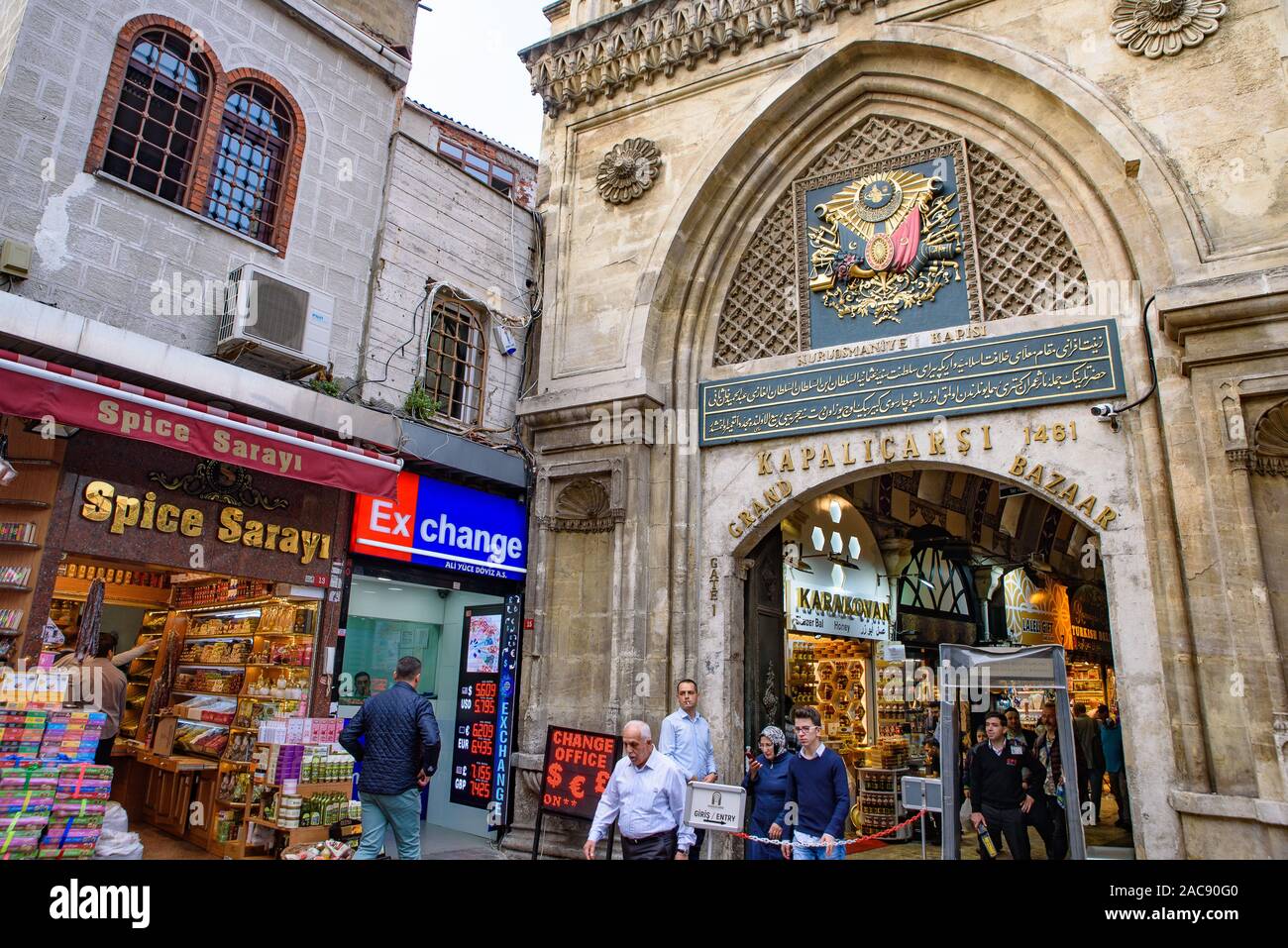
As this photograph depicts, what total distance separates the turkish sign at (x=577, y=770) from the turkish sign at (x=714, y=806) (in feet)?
6.32

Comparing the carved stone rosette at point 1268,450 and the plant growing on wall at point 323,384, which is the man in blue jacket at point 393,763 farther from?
the carved stone rosette at point 1268,450

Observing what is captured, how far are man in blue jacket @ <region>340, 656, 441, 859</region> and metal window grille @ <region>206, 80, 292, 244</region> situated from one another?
5.02 metres

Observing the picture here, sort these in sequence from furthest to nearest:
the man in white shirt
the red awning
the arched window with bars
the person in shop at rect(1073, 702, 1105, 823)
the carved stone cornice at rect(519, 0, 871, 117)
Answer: the person in shop at rect(1073, 702, 1105, 823)
the carved stone cornice at rect(519, 0, 871, 117)
the arched window with bars
the red awning
the man in white shirt

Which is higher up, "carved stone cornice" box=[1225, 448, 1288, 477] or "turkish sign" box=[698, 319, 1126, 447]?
"turkish sign" box=[698, 319, 1126, 447]

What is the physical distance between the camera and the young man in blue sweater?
16.1 ft

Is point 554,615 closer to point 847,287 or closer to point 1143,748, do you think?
point 847,287

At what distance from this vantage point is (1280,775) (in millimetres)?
5086

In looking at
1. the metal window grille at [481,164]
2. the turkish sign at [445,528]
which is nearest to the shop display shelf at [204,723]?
the turkish sign at [445,528]

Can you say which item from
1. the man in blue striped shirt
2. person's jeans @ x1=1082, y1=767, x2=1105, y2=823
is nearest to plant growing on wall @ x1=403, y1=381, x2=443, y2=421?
the man in blue striped shirt

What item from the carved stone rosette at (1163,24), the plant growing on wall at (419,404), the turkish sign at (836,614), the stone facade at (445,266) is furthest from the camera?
the turkish sign at (836,614)

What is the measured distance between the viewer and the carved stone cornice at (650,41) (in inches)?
333

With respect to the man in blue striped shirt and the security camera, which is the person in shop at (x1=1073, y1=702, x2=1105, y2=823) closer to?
the man in blue striped shirt
